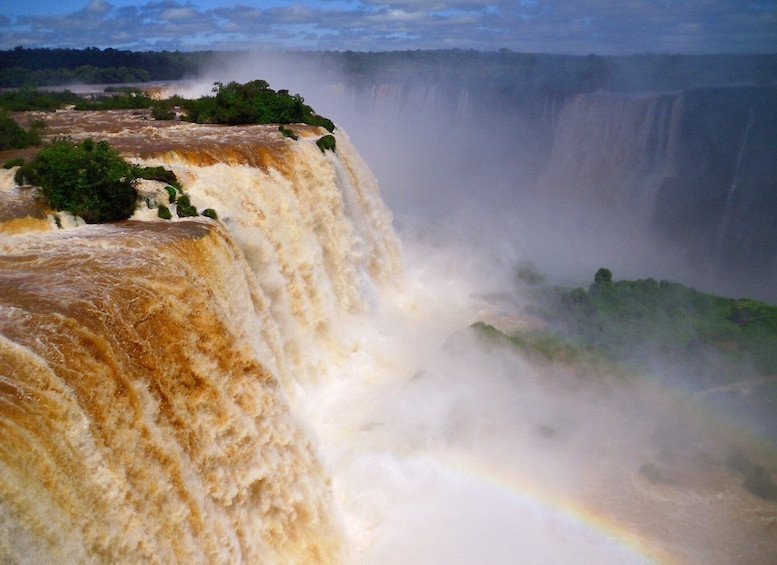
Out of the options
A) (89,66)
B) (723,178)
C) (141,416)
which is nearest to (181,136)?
(141,416)

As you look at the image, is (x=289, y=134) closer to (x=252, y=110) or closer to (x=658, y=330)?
(x=252, y=110)

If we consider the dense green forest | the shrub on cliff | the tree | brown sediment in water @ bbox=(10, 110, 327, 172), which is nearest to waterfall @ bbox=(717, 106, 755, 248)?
the tree

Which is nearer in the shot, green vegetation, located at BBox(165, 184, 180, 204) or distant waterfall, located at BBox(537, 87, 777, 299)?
green vegetation, located at BBox(165, 184, 180, 204)

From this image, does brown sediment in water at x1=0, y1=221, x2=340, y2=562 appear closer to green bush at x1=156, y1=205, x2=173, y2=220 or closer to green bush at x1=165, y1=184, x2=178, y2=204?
green bush at x1=156, y1=205, x2=173, y2=220

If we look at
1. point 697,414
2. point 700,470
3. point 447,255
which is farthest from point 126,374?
point 447,255

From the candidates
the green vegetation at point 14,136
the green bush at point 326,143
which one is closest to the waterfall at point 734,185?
the green bush at point 326,143

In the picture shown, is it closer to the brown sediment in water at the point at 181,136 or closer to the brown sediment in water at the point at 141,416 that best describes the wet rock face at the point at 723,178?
the brown sediment in water at the point at 181,136
